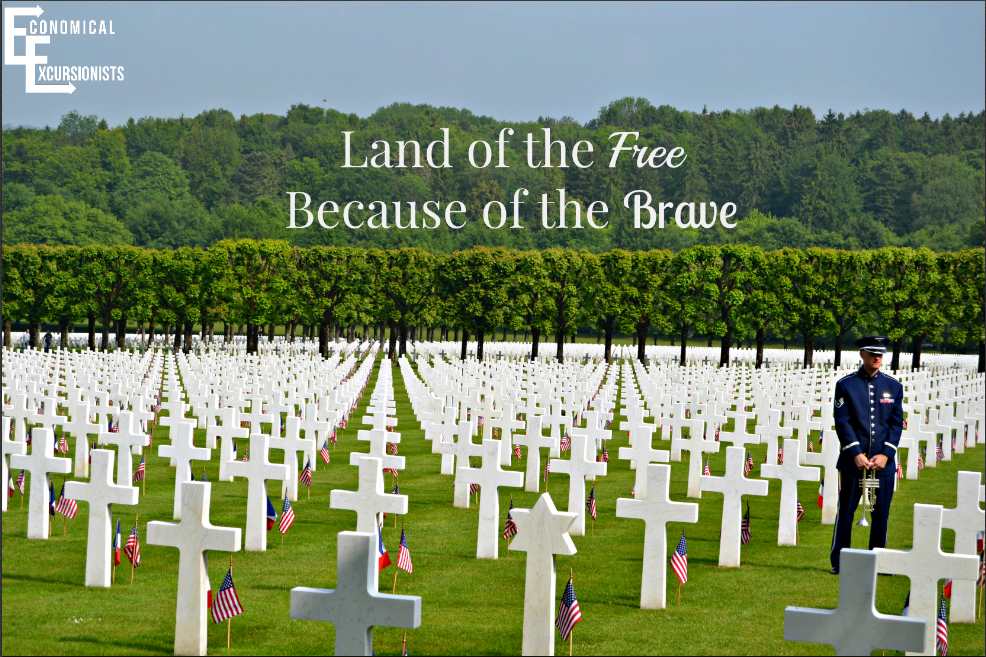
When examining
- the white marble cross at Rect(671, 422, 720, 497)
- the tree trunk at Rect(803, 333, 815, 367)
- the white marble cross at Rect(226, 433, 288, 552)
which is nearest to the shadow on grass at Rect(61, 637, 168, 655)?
Answer: the white marble cross at Rect(226, 433, 288, 552)

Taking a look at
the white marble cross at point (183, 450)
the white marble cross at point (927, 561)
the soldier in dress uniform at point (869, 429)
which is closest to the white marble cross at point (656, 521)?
the soldier in dress uniform at point (869, 429)

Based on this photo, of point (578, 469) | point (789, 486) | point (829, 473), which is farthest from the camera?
point (829, 473)

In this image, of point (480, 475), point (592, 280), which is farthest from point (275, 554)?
point (592, 280)

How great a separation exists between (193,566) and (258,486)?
15.3 ft

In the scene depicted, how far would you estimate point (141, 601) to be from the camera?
11.6 metres

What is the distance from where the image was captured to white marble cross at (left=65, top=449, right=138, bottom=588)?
11719mm

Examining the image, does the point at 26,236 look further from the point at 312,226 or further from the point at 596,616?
the point at 596,616

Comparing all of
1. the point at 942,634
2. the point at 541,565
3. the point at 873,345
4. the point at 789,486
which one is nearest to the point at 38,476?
the point at 541,565

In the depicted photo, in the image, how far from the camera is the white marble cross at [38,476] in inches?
565

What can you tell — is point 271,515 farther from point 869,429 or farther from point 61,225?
point 61,225

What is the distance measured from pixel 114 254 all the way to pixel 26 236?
6388 centimetres

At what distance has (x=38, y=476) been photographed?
1438 centimetres

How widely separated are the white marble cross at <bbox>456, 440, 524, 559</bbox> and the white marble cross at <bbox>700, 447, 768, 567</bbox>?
1.91 m

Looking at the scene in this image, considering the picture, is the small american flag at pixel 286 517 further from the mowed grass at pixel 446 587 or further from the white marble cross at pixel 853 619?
the white marble cross at pixel 853 619
